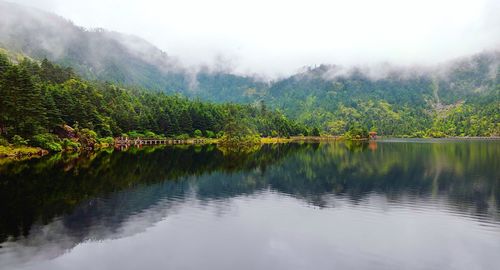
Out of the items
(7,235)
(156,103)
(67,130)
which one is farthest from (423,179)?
(156,103)

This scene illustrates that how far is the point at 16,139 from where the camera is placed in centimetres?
7938

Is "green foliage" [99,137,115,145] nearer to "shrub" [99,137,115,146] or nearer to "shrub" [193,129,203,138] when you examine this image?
"shrub" [99,137,115,146]

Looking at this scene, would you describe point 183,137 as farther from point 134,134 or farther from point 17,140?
point 17,140

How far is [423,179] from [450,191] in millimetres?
9593

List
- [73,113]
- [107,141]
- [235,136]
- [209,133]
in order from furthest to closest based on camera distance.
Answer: [209,133], [235,136], [107,141], [73,113]

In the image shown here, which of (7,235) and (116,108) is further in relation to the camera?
(116,108)

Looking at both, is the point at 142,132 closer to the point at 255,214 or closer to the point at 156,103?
the point at 156,103

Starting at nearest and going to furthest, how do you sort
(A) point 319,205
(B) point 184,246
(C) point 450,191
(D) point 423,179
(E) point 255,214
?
(B) point 184,246 < (E) point 255,214 < (A) point 319,205 < (C) point 450,191 < (D) point 423,179

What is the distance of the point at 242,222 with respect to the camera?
104 feet

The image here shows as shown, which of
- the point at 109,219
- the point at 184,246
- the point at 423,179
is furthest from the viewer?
the point at 423,179

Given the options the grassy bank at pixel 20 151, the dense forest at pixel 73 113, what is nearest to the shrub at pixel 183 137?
the dense forest at pixel 73 113

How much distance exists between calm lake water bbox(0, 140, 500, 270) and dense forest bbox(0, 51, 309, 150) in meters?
31.1

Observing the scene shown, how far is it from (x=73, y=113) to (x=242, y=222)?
94.2 metres

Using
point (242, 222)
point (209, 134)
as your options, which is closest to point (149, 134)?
point (209, 134)
